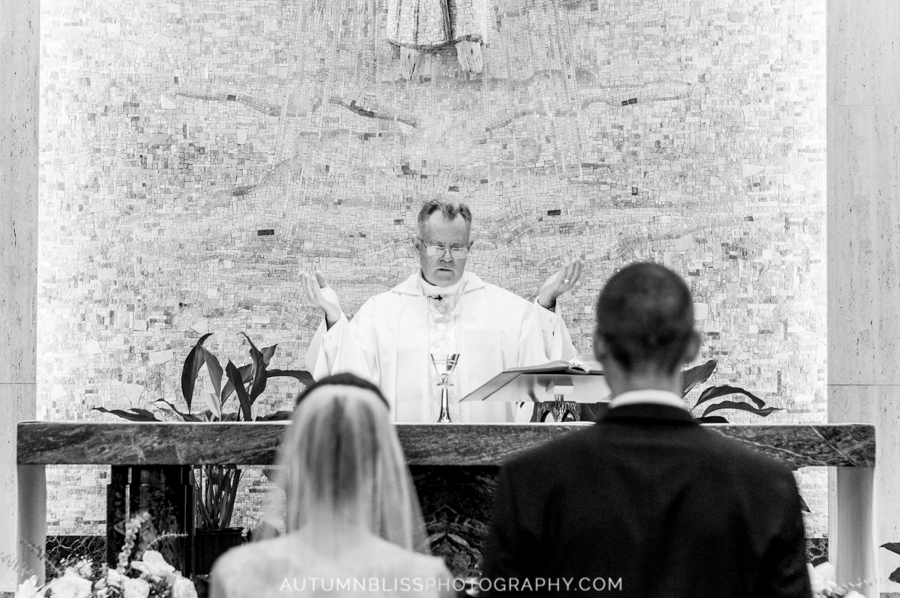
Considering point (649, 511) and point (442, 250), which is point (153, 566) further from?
point (442, 250)

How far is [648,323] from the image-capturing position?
1.75m

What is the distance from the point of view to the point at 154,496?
3223mm

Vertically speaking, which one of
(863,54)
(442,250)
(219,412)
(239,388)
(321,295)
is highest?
(863,54)

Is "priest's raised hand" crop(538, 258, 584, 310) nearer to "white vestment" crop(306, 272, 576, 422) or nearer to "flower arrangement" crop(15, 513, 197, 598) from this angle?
"white vestment" crop(306, 272, 576, 422)

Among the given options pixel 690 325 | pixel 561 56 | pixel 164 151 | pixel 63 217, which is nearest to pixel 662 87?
pixel 561 56

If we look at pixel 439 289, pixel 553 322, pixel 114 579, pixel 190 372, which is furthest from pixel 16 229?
pixel 114 579

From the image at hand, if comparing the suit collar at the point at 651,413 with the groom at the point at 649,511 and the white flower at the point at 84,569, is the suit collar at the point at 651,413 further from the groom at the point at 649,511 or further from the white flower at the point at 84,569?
the white flower at the point at 84,569

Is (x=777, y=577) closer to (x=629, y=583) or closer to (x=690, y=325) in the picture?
(x=629, y=583)

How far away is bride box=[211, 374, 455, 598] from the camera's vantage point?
1.81 meters

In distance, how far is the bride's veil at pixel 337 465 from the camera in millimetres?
1822

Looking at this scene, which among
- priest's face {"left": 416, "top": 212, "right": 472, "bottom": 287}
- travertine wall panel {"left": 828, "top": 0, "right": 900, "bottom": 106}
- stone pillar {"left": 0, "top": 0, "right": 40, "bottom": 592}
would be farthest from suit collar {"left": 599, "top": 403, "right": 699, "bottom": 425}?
stone pillar {"left": 0, "top": 0, "right": 40, "bottom": 592}

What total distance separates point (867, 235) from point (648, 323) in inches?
163

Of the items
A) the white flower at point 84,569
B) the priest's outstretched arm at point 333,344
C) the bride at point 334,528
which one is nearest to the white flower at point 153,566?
the white flower at point 84,569

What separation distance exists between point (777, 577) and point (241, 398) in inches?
123
